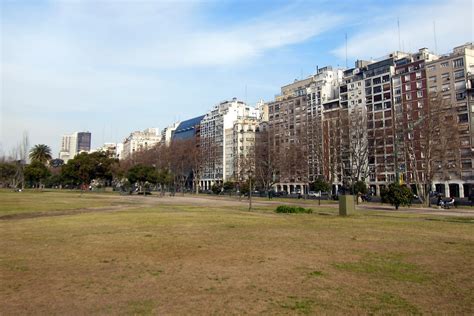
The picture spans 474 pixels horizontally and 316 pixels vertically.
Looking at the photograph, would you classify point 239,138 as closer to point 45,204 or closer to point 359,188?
point 359,188

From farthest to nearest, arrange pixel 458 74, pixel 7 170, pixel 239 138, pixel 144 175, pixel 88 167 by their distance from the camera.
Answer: pixel 239 138 → pixel 7 170 → pixel 88 167 → pixel 144 175 → pixel 458 74

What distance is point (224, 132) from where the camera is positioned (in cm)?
15550

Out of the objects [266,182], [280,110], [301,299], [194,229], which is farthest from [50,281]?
[280,110]

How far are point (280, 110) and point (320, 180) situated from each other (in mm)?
79831

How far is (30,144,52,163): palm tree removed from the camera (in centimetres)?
11531

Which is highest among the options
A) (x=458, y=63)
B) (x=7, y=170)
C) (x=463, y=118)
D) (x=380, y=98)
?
(x=458, y=63)

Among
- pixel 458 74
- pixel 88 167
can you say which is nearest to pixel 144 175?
pixel 88 167

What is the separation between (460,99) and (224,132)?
281 feet

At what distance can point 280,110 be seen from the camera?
454 feet

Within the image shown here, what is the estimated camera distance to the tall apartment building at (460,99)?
277 feet

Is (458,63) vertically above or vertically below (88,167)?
above

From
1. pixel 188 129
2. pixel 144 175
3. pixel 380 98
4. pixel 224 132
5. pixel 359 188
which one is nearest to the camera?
pixel 359 188

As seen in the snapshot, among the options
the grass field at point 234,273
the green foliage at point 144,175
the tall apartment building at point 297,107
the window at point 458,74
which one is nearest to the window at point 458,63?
the window at point 458,74

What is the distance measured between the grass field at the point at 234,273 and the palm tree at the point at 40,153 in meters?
109
